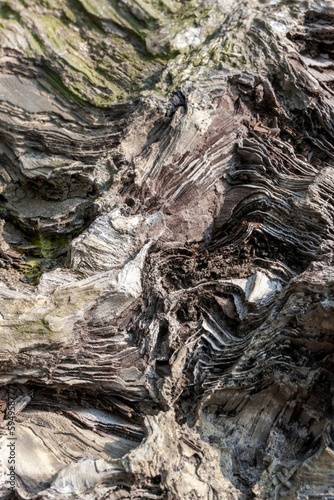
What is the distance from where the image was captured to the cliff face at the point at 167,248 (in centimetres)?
462

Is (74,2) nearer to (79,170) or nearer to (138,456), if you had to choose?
(79,170)

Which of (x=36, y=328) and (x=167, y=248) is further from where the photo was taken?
(x=167, y=248)

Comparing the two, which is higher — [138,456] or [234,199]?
[234,199]

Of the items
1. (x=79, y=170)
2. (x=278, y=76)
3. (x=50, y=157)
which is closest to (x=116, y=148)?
(x=79, y=170)

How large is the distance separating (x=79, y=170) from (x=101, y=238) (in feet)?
4.38

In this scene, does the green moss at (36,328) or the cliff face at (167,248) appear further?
the green moss at (36,328)

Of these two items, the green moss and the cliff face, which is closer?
the cliff face

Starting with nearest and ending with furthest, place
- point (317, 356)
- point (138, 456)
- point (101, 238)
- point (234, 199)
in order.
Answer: point (138, 456)
point (317, 356)
point (101, 238)
point (234, 199)

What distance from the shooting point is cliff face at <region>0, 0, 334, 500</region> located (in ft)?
15.2

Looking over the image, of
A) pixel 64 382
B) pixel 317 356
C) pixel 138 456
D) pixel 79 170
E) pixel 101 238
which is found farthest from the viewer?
pixel 79 170

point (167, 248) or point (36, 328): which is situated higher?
point (167, 248)

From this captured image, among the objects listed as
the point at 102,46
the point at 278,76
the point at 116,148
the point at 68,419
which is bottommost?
the point at 68,419

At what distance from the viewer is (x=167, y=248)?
18.7 ft

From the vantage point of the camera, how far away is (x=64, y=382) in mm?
5012
